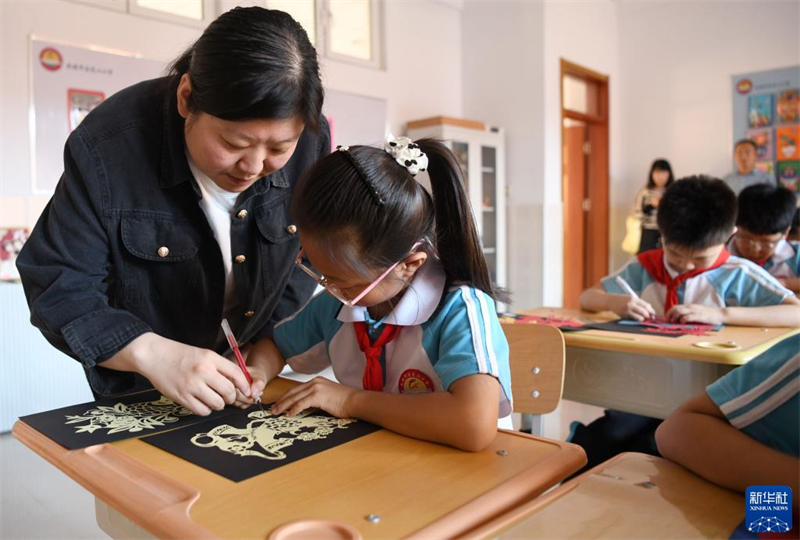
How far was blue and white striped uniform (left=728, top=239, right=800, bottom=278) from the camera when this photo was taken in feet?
9.06

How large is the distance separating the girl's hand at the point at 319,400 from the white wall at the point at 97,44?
2046 mm

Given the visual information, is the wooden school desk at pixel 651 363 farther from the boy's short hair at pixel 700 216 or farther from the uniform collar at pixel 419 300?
the uniform collar at pixel 419 300

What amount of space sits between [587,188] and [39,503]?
17.8 ft

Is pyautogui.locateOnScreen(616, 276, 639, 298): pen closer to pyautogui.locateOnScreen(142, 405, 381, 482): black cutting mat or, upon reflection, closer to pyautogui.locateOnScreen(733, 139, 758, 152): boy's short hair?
pyautogui.locateOnScreen(142, 405, 381, 482): black cutting mat

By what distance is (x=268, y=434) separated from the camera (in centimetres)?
91

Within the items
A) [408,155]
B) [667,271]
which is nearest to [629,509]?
[408,155]

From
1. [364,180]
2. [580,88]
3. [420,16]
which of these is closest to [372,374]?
[364,180]

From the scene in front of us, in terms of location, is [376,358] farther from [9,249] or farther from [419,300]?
[9,249]

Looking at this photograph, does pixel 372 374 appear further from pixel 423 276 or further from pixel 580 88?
pixel 580 88

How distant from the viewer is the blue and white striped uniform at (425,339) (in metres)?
0.95

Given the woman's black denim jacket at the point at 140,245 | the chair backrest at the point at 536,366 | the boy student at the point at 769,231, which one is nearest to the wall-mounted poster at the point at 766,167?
the boy student at the point at 769,231

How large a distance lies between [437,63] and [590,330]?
13.3 ft

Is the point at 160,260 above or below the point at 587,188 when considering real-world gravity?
below

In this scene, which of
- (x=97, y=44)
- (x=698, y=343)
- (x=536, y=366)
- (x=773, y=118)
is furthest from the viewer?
(x=773, y=118)
